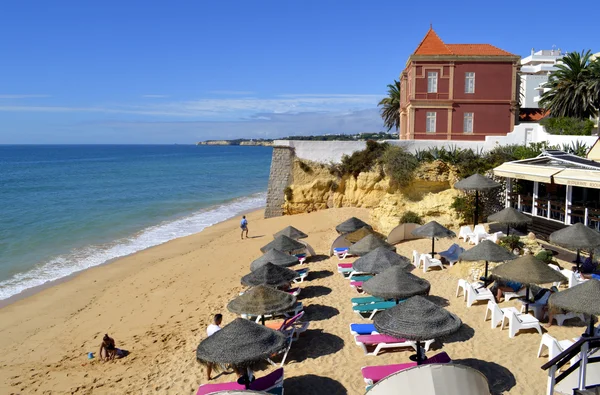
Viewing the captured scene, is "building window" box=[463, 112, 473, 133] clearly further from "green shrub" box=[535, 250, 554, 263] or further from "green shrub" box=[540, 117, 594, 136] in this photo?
"green shrub" box=[535, 250, 554, 263]

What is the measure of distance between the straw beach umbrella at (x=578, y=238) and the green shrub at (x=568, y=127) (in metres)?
14.1

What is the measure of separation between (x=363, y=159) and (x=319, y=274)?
12747 mm

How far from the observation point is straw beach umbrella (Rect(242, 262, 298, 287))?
12.3 meters

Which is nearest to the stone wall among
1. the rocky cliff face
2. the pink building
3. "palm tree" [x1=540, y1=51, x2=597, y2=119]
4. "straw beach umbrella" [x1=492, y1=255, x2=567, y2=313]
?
the rocky cliff face

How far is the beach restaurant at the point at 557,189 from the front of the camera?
15296mm

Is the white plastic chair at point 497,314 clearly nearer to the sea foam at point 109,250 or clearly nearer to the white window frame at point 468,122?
the sea foam at point 109,250

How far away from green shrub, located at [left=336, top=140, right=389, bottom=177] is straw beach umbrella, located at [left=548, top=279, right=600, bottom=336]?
1828cm

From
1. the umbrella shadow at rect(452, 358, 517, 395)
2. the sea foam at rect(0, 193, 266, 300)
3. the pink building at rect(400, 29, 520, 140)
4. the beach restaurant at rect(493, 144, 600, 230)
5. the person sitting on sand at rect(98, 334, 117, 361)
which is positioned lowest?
the sea foam at rect(0, 193, 266, 300)

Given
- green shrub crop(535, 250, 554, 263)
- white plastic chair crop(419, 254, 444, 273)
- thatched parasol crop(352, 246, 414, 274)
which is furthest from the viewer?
white plastic chair crop(419, 254, 444, 273)

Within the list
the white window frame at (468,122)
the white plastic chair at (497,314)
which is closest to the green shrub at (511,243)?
the white plastic chair at (497,314)

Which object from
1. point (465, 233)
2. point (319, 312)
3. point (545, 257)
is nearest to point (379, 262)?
point (319, 312)

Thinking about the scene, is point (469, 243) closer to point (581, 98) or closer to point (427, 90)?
point (427, 90)

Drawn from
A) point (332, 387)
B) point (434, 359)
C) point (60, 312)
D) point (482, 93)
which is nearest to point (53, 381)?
point (60, 312)

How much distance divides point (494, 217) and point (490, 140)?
1025 cm
